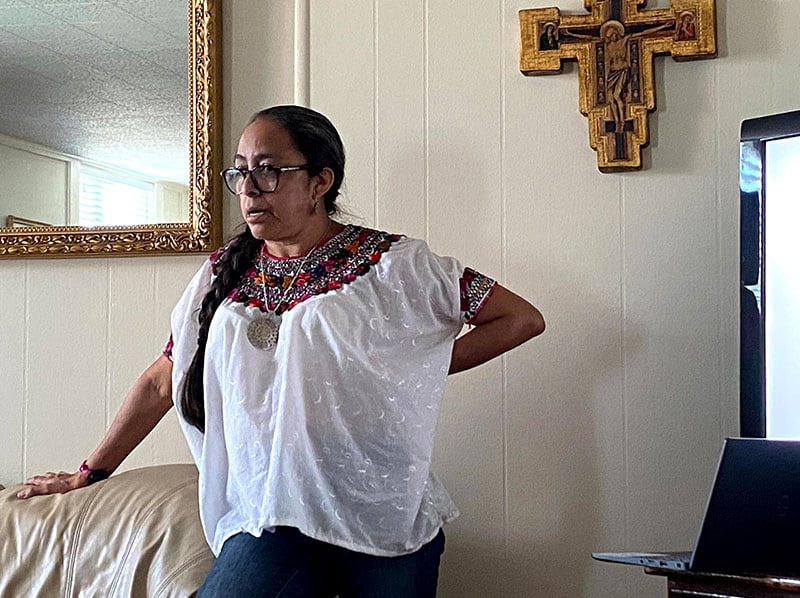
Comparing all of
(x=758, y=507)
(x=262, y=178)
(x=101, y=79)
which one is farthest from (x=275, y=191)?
(x=758, y=507)

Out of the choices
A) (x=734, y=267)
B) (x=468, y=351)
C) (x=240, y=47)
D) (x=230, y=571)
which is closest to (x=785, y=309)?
(x=734, y=267)

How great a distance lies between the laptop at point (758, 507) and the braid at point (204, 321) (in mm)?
897

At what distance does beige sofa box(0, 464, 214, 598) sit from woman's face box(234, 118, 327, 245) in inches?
20.7

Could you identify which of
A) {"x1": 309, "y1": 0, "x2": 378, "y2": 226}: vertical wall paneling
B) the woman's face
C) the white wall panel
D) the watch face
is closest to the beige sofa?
the watch face

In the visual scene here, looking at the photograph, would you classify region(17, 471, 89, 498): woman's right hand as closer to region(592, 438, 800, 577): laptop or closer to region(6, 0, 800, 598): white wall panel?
region(6, 0, 800, 598): white wall panel

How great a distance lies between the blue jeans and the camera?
167cm

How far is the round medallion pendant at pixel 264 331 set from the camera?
6.04 ft

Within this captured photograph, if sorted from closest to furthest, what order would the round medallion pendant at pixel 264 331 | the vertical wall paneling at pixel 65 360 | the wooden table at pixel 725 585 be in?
the wooden table at pixel 725 585 < the round medallion pendant at pixel 264 331 < the vertical wall paneling at pixel 65 360

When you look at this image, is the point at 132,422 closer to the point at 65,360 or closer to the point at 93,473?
the point at 93,473

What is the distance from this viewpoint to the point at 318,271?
74.4 inches

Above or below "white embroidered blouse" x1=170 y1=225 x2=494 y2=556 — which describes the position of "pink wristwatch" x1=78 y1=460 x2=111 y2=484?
below

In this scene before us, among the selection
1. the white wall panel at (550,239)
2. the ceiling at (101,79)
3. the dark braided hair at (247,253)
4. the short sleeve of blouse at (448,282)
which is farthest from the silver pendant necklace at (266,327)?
the ceiling at (101,79)

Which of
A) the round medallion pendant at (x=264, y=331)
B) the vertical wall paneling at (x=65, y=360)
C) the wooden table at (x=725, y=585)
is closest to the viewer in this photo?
the wooden table at (x=725, y=585)

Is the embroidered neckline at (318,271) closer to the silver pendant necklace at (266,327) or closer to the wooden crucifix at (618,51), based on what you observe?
the silver pendant necklace at (266,327)
